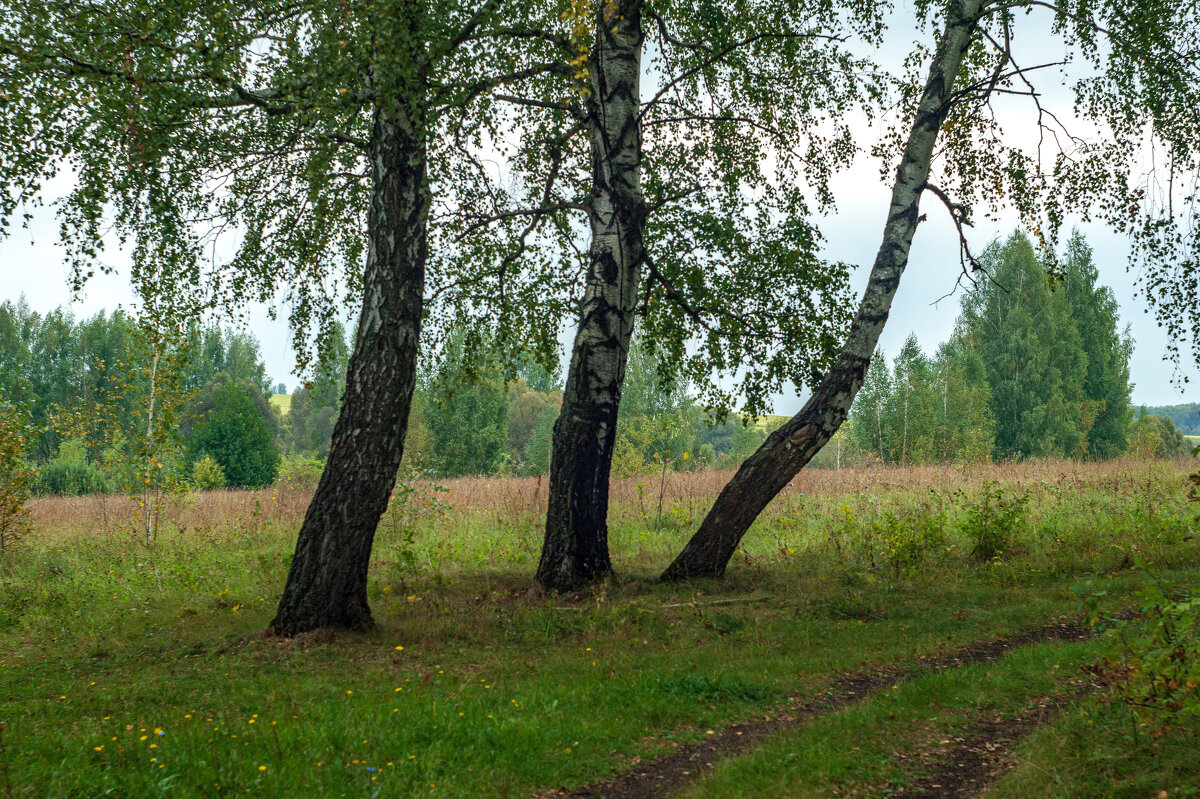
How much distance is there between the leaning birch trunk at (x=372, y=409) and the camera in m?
7.73

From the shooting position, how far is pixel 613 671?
6.62 meters

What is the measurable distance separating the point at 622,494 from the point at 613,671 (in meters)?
10.9

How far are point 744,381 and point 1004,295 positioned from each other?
4238 cm

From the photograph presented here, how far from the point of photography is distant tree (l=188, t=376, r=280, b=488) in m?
52.9

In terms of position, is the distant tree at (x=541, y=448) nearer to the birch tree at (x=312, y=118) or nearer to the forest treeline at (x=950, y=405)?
the forest treeline at (x=950, y=405)

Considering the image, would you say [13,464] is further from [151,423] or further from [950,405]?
[950,405]

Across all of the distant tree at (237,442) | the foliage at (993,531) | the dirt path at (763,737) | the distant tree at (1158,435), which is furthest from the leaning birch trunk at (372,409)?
the distant tree at (237,442)

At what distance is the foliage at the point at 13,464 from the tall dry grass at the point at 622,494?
191cm

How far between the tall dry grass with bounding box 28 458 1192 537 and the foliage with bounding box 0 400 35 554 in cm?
191

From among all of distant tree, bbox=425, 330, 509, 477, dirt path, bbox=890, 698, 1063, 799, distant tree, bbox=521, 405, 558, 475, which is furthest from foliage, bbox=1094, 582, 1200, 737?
distant tree, bbox=521, 405, 558, 475

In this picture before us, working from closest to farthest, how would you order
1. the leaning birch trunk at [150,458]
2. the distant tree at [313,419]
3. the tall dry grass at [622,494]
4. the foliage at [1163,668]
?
the foliage at [1163,668] < the leaning birch trunk at [150,458] < the tall dry grass at [622,494] < the distant tree at [313,419]

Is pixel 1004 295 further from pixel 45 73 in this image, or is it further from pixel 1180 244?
pixel 45 73

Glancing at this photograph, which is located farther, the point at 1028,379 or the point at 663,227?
the point at 1028,379

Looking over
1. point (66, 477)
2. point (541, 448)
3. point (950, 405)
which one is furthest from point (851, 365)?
point (541, 448)
